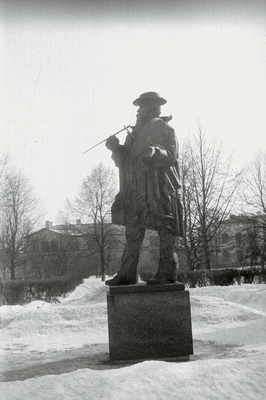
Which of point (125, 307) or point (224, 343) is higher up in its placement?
point (125, 307)

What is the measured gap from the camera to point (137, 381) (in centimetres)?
350

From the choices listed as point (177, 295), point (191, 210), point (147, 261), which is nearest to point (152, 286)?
point (177, 295)

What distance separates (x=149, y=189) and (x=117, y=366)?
234 cm

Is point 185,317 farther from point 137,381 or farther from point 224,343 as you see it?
point 137,381

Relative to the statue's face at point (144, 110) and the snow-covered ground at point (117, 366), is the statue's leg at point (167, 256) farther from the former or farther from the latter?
the statue's face at point (144, 110)

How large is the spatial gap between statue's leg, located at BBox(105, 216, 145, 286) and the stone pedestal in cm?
53

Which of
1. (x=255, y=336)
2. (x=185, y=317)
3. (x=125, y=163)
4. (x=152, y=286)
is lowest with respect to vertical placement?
(x=255, y=336)

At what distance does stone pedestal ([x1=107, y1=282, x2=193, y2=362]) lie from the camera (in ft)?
17.4

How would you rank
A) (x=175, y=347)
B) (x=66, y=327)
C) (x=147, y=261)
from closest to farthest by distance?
1. (x=175, y=347)
2. (x=66, y=327)
3. (x=147, y=261)

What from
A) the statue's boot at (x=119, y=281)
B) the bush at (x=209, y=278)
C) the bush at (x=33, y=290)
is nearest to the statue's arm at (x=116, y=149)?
the statue's boot at (x=119, y=281)

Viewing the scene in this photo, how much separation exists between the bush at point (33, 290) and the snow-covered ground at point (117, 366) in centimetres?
473

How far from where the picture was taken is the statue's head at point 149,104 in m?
6.36

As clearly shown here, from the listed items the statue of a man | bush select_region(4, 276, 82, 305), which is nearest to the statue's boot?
the statue of a man

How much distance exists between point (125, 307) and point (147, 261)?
82.4ft
